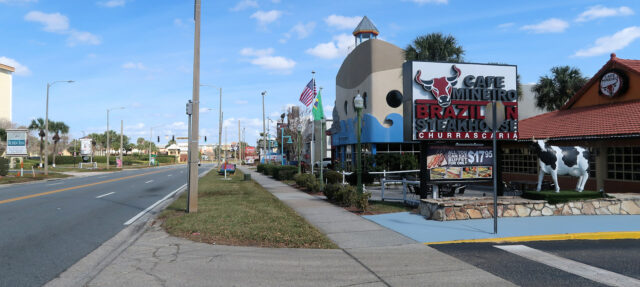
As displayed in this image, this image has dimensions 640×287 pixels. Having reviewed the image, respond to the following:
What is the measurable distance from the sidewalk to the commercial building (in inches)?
4543

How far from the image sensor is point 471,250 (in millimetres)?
7879

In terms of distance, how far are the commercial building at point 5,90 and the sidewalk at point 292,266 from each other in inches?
4543

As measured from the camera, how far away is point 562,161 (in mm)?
13398

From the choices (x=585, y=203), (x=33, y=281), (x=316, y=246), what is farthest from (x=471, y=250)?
(x=33, y=281)

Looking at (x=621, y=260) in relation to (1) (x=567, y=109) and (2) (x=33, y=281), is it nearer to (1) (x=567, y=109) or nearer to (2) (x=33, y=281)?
(2) (x=33, y=281)

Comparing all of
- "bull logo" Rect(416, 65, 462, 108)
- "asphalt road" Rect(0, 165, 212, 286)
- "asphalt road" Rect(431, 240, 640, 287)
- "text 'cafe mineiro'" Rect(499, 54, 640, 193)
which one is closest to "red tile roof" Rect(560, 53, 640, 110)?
"text 'cafe mineiro'" Rect(499, 54, 640, 193)

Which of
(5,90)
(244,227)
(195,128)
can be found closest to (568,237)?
(244,227)

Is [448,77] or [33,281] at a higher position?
[448,77]

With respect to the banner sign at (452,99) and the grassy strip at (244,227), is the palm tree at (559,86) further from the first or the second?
the grassy strip at (244,227)

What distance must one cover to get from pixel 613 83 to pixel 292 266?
21.1 meters

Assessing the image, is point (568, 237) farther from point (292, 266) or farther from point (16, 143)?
point (16, 143)

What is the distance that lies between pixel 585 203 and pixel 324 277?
381 inches

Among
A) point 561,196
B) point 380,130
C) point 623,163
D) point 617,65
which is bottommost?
point 561,196

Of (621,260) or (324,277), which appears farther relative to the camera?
(621,260)
